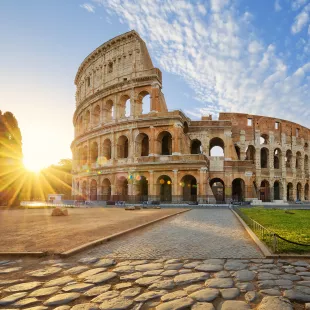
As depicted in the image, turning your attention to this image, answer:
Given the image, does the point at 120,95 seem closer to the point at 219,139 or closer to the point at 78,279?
the point at 219,139

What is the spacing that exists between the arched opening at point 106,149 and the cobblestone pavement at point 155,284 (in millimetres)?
30520

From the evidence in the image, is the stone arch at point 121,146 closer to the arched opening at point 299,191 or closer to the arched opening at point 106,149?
the arched opening at point 106,149

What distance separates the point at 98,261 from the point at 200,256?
2.09 metres

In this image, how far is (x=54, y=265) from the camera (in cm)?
494

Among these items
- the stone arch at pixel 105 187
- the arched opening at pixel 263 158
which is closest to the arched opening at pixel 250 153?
the arched opening at pixel 263 158

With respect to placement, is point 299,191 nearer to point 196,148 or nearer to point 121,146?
point 196,148

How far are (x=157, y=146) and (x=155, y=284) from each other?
27487 mm

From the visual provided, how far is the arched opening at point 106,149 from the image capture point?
116ft

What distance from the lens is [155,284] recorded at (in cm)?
388

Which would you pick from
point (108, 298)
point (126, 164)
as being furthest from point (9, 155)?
point (108, 298)

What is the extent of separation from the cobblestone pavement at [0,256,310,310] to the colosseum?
23.9m

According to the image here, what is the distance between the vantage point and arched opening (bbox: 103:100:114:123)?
1438 inches

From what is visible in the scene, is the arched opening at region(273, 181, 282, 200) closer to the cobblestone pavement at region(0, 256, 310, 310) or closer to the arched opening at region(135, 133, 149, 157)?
the arched opening at region(135, 133, 149, 157)

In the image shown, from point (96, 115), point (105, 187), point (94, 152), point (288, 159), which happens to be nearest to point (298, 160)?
point (288, 159)
